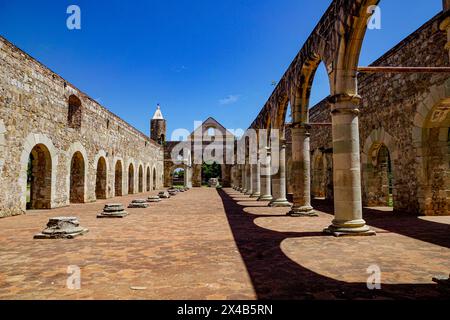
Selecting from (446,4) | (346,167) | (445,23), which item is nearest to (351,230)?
(346,167)

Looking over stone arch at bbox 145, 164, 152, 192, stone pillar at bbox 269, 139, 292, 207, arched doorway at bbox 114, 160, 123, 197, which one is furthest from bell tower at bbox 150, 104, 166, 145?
stone pillar at bbox 269, 139, 292, 207

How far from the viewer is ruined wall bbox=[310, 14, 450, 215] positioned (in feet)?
25.7

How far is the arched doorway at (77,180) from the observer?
1365 cm

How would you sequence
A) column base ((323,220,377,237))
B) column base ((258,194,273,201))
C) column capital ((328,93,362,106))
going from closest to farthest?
column base ((323,220,377,237)), column capital ((328,93,362,106)), column base ((258,194,273,201))

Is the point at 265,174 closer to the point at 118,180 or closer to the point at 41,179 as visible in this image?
the point at 41,179

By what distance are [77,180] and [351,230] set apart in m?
12.1

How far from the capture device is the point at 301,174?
8734mm

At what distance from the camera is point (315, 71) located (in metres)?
8.66

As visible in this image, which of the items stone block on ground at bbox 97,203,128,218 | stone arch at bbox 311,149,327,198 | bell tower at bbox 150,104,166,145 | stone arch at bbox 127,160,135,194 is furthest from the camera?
bell tower at bbox 150,104,166,145

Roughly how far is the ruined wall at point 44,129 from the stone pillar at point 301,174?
8061mm

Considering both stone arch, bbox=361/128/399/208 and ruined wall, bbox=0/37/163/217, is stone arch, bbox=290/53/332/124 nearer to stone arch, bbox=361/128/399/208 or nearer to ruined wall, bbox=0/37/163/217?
stone arch, bbox=361/128/399/208

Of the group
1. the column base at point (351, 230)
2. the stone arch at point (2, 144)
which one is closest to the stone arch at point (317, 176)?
the column base at point (351, 230)

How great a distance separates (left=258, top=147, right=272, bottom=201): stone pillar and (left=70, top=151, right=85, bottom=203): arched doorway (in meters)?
8.12

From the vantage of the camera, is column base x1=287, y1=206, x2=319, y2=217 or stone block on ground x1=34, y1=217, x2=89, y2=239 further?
column base x1=287, y1=206, x2=319, y2=217
